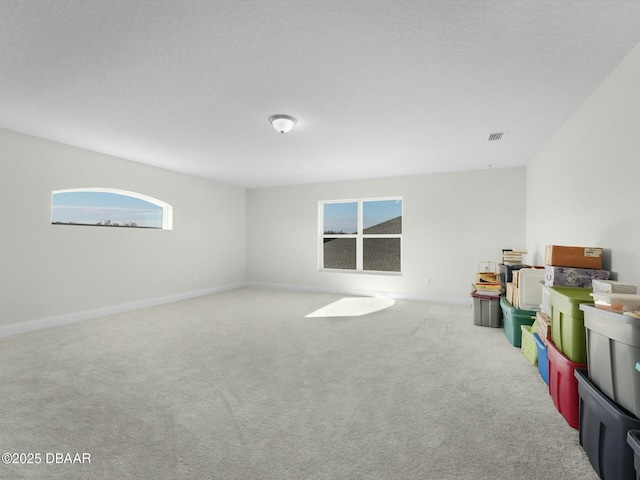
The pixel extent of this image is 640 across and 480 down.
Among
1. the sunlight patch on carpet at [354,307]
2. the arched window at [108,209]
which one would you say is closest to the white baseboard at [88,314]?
the arched window at [108,209]

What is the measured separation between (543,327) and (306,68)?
286 centimetres

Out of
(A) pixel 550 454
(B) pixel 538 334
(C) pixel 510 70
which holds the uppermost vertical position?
(C) pixel 510 70

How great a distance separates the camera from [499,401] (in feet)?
7.44

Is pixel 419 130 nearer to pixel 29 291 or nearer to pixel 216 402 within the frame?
pixel 216 402

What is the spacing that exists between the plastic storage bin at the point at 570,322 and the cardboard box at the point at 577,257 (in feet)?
1.35

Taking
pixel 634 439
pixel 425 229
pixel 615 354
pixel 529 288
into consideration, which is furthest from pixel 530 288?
pixel 425 229

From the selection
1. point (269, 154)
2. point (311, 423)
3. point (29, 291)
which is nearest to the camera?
point (311, 423)

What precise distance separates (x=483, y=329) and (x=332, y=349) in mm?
2194

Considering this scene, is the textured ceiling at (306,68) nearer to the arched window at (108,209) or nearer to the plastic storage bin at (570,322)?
the arched window at (108,209)

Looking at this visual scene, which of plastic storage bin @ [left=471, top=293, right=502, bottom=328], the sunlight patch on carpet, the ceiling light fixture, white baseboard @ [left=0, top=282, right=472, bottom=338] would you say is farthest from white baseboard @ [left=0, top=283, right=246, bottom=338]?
plastic storage bin @ [left=471, top=293, right=502, bottom=328]

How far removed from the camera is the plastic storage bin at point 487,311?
4.20 meters

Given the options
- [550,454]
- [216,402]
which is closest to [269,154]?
[216,402]

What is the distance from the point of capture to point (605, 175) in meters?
2.49

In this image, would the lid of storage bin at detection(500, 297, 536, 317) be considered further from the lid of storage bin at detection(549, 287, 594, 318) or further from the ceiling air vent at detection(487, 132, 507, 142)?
the ceiling air vent at detection(487, 132, 507, 142)
